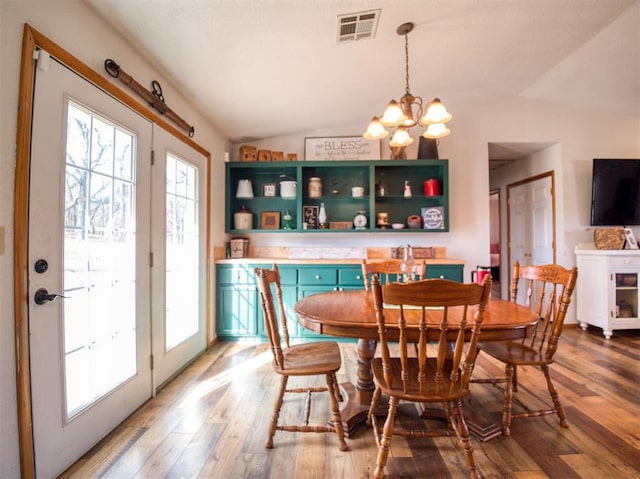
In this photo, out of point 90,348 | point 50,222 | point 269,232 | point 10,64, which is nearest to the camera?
point 10,64

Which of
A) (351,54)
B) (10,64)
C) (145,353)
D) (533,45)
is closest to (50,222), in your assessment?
(10,64)

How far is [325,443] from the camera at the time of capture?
5.55ft

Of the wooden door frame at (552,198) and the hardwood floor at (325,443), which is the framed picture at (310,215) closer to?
the hardwood floor at (325,443)

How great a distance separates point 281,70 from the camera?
8.21ft

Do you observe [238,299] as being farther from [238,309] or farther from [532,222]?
[532,222]

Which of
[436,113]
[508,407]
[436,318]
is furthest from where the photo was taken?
[436,113]

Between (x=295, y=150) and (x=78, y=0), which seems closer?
(x=78, y=0)

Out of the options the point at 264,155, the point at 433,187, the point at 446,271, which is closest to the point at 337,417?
the point at 446,271

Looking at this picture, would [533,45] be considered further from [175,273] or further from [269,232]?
[175,273]

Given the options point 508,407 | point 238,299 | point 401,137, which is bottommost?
point 508,407

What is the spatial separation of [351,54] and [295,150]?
64.0 inches

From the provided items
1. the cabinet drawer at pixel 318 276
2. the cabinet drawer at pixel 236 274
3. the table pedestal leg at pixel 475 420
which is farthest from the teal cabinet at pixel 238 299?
the table pedestal leg at pixel 475 420

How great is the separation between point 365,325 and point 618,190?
4237 millimetres

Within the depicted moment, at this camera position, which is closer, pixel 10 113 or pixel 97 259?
pixel 10 113
